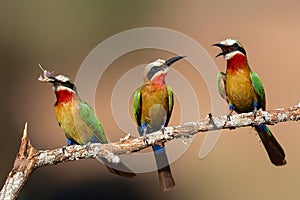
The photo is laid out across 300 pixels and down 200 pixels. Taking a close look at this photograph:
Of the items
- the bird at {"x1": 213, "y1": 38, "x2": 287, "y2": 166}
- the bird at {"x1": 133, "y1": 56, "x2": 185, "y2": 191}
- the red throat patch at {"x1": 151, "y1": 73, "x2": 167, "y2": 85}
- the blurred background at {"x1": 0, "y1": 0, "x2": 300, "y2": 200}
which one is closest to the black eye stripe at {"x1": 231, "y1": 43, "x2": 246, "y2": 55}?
the bird at {"x1": 213, "y1": 38, "x2": 287, "y2": 166}

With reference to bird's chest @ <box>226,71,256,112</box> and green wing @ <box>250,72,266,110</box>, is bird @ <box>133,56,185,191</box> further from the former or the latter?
green wing @ <box>250,72,266,110</box>

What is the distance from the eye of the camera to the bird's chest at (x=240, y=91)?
173 inches

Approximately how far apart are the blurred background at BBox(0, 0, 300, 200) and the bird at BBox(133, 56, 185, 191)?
10.7 ft

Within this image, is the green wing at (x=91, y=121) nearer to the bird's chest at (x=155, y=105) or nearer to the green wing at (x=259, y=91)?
the bird's chest at (x=155, y=105)

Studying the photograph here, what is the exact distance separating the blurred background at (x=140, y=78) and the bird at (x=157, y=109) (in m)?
3.27

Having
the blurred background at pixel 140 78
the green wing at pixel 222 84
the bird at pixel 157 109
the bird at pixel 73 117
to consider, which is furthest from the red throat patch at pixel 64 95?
the blurred background at pixel 140 78

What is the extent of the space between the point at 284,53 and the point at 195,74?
5.74ft

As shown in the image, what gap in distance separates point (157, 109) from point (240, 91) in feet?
1.81

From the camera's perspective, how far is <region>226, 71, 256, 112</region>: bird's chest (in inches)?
173

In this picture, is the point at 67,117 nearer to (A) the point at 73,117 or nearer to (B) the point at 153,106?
(A) the point at 73,117

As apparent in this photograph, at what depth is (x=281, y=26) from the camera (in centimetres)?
1307

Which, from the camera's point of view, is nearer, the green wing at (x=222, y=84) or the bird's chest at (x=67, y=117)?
the bird's chest at (x=67, y=117)

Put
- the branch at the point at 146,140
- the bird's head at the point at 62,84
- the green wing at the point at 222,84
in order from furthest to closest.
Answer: the green wing at the point at 222,84, the bird's head at the point at 62,84, the branch at the point at 146,140

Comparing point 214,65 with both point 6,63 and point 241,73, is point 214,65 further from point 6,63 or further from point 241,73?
point 241,73
